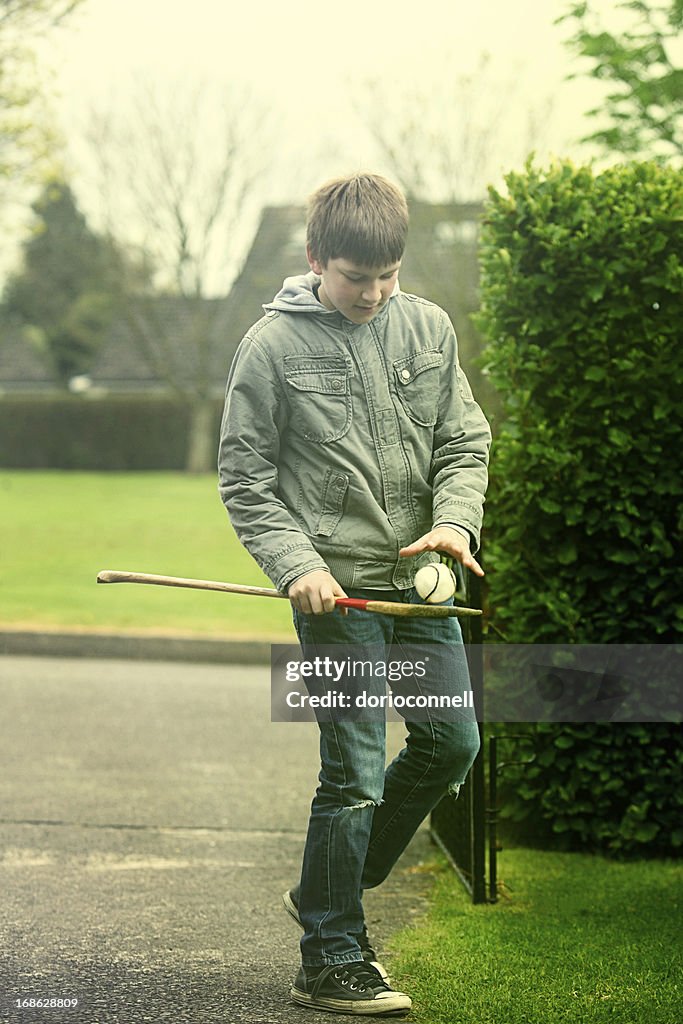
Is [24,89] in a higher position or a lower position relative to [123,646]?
higher

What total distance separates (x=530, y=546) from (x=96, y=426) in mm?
28962

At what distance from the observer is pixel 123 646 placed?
9.58 metres

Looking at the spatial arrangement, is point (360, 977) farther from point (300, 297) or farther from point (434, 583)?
point (300, 297)

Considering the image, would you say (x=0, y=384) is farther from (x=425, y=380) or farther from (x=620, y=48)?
(x=425, y=380)

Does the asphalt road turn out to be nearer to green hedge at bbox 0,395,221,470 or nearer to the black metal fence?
the black metal fence

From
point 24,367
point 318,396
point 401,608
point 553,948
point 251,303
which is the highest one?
point 318,396

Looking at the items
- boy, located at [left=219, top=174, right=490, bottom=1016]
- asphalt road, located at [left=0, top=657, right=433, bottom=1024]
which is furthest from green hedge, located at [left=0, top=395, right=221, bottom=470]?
boy, located at [left=219, top=174, right=490, bottom=1016]

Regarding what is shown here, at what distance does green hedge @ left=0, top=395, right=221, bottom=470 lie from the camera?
32.0m

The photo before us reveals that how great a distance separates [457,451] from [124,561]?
11124 mm

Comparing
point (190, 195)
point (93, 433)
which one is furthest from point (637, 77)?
point (93, 433)

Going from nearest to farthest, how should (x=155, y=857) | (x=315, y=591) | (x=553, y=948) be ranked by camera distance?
(x=315, y=591)
(x=553, y=948)
(x=155, y=857)

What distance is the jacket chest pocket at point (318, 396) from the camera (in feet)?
10.6

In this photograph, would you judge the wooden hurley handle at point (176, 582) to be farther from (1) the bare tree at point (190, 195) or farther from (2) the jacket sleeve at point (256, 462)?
(1) the bare tree at point (190, 195)

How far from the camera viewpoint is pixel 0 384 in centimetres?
4775
